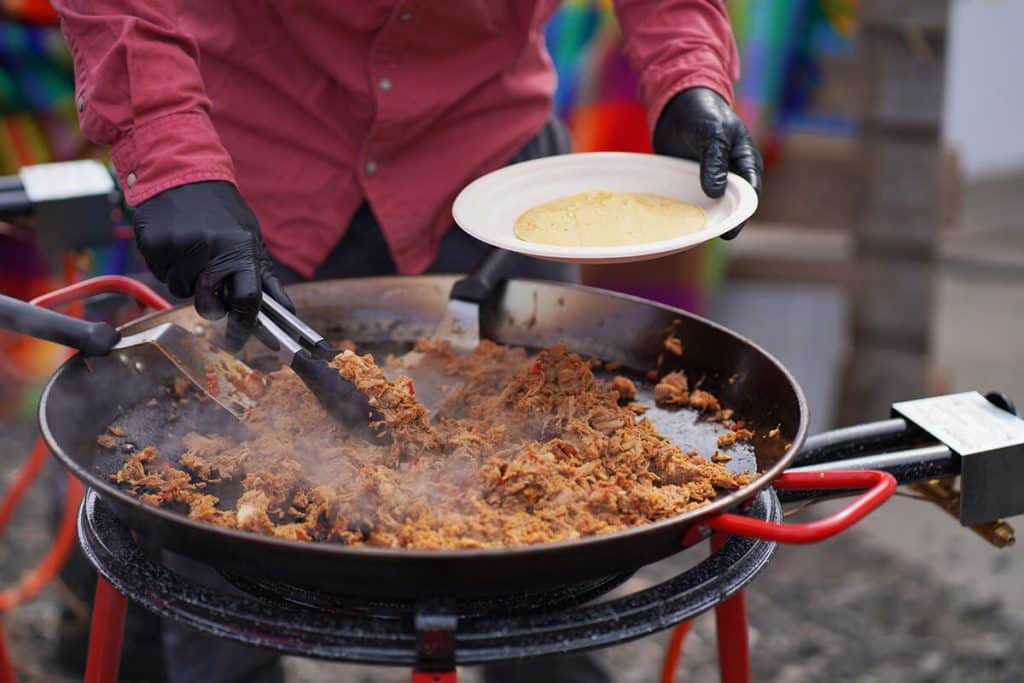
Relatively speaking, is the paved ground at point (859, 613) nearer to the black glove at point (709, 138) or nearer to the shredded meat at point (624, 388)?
the shredded meat at point (624, 388)

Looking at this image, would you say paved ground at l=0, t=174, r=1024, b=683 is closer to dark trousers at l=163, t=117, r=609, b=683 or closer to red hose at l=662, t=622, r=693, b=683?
dark trousers at l=163, t=117, r=609, b=683

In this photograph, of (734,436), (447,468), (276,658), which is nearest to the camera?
(447,468)

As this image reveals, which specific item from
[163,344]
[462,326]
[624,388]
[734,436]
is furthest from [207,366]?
[734,436]

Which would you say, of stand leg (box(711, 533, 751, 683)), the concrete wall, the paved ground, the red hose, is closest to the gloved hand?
stand leg (box(711, 533, 751, 683))

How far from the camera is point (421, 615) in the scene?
1.17 m

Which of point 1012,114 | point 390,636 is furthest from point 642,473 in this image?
point 1012,114

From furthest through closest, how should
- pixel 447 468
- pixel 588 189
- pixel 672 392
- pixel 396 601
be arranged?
pixel 588 189
pixel 672 392
pixel 447 468
pixel 396 601

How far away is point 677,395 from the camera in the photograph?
1708mm

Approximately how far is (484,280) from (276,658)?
3.31 feet

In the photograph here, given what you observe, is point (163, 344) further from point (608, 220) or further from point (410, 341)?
point (608, 220)

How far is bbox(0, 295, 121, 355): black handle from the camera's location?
148 centimetres

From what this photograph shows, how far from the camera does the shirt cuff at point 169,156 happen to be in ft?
5.26

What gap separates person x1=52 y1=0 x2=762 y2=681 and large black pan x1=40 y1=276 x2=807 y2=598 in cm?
19

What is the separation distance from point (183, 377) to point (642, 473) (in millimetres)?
733
